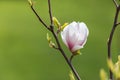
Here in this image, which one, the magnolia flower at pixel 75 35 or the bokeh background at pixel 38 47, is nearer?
the magnolia flower at pixel 75 35

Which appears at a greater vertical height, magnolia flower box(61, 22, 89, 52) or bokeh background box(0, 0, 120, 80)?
magnolia flower box(61, 22, 89, 52)

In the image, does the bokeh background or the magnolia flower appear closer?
the magnolia flower

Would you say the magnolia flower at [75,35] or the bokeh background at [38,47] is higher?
the magnolia flower at [75,35]

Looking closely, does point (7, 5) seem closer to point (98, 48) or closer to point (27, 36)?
point (27, 36)

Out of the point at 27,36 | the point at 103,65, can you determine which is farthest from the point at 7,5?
the point at 103,65
